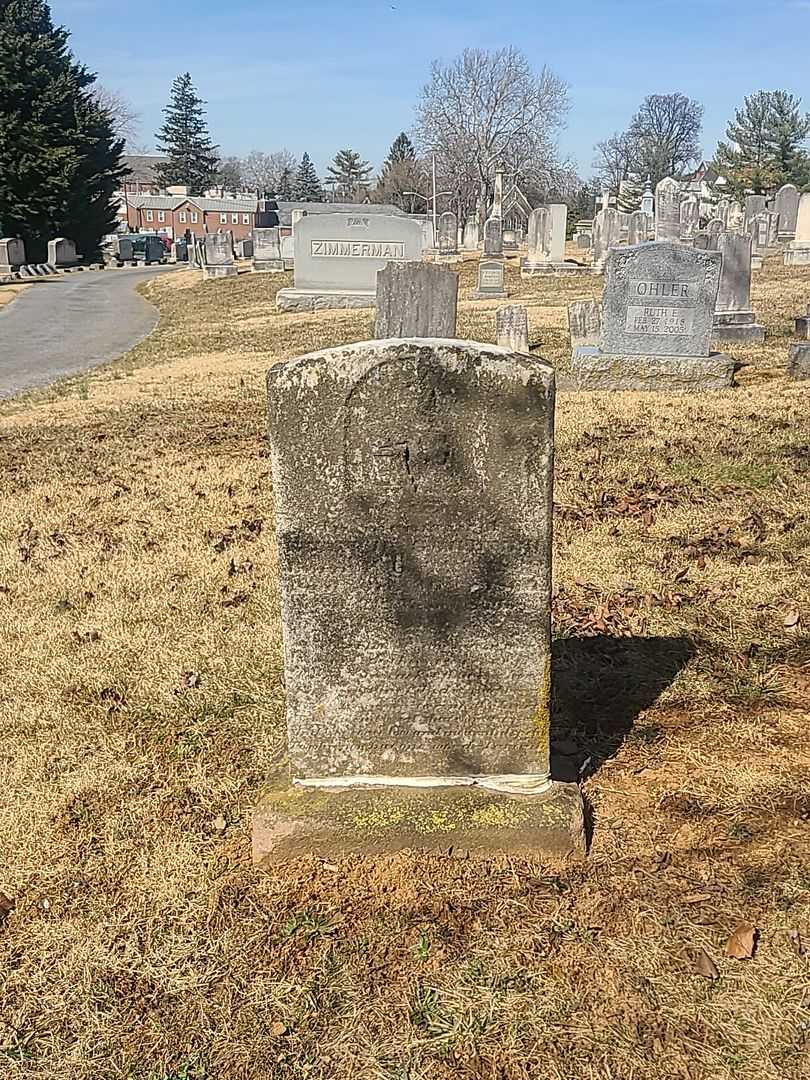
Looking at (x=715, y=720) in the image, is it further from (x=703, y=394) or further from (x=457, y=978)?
(x=703, y=394)

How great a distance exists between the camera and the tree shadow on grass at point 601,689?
3.44 m

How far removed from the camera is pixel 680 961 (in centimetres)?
245

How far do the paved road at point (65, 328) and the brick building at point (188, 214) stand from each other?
51.1 meters

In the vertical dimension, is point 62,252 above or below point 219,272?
above

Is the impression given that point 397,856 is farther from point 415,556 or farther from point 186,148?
point 186,148

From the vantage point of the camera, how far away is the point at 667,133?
81562mm

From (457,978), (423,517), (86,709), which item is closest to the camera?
(457,978)

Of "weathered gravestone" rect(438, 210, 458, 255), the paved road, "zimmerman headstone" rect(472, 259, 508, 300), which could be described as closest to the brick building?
"weathered gravestone" rect(438, 210, 458, 255)

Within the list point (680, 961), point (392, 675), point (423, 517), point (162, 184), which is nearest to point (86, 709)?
point (392, 675)

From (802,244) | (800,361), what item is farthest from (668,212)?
(800,361)

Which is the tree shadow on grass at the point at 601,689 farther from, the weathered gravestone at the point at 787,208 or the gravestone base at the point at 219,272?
the weathered gravestone at the point at 787,208

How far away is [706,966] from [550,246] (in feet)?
91.5

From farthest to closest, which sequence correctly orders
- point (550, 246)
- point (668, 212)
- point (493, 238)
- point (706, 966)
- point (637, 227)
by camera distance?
1. point (493, 238)
2. point (637, 227)
3. point (668, 212)
4. point (550, 246)
5. point (706, 966)

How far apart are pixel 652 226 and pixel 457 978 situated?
108 ft
